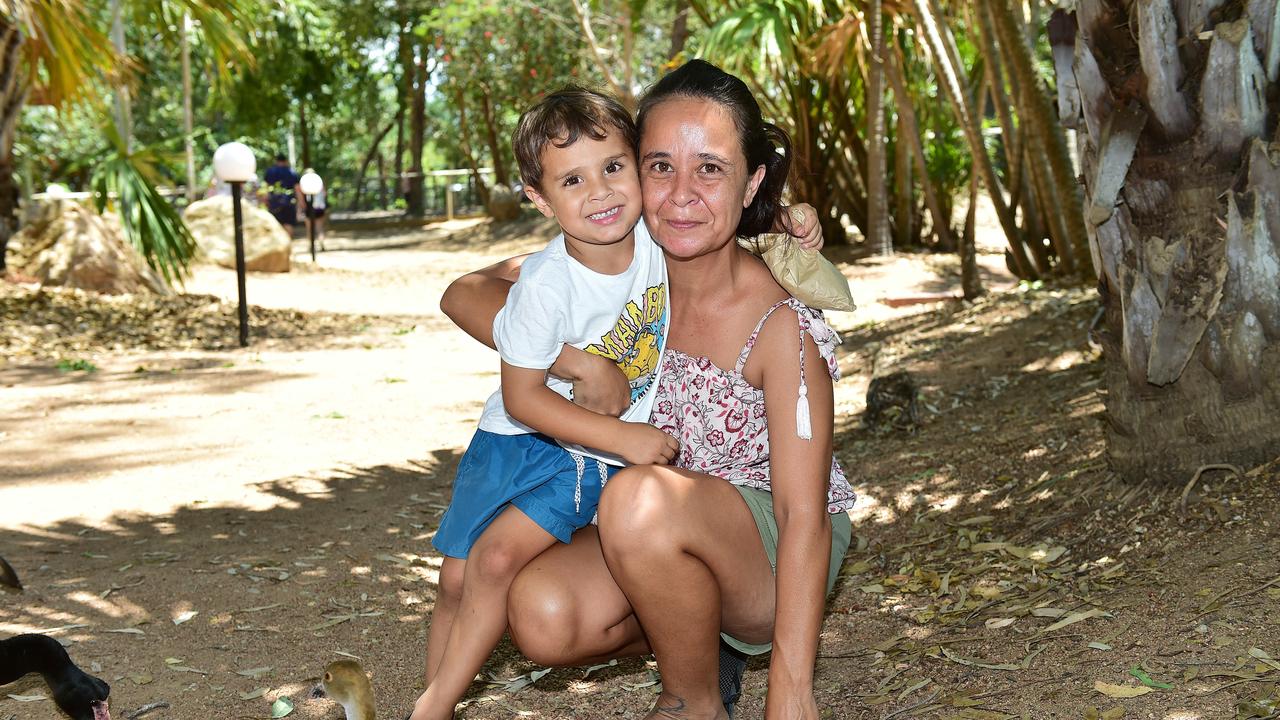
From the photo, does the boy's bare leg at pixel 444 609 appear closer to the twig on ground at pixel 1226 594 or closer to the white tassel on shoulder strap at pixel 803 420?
the white tassel on shoulder strap at pixel 803 420

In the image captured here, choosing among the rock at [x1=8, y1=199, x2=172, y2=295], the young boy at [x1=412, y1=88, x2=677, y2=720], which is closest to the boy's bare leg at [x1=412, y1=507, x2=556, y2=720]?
the young boy at [x1=412, y1=88, x2=677, y2=720]

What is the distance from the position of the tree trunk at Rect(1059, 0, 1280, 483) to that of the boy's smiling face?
1380 millimetres

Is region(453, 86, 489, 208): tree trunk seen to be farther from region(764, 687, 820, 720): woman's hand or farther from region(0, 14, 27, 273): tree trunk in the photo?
region(764, 687, 820, 720): woman's hand

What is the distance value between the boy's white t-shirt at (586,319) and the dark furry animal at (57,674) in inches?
40.5

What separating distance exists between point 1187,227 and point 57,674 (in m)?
2.91

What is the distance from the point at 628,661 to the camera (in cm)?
319

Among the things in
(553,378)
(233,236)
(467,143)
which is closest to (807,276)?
(553,378)

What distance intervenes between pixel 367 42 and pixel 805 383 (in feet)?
91.4

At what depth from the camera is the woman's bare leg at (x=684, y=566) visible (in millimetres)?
2289

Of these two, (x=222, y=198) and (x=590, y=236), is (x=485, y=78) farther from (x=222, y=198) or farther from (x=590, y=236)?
(x=590, y=236)

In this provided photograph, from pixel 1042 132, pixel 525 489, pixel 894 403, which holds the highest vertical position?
pixel 1042 132

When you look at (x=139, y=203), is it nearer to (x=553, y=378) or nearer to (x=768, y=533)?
(x=553, y=378)

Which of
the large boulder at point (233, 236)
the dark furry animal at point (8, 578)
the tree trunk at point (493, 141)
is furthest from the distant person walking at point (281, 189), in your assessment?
the dark furry animal at point (8, 578)

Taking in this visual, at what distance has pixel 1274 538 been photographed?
2.76 meters
